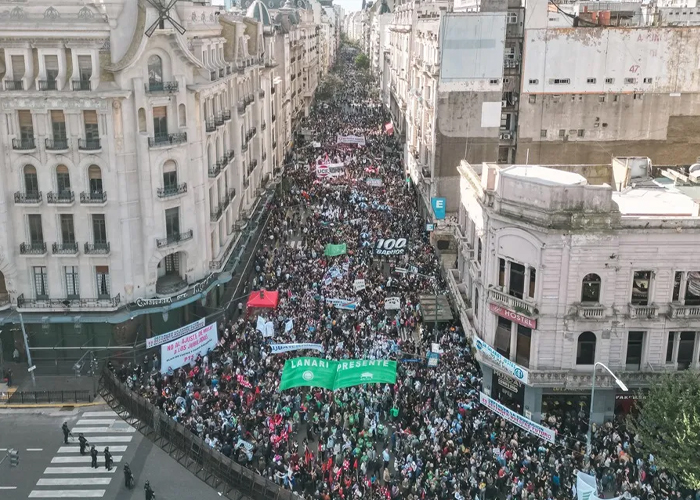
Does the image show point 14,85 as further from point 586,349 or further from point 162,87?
point 586,349

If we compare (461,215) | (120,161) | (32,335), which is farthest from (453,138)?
(32,335)

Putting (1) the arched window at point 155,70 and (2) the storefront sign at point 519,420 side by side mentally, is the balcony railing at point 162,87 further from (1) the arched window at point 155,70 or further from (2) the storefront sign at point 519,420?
(2) the storefront sign at point 519,420

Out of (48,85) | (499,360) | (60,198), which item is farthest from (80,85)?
(499,360)

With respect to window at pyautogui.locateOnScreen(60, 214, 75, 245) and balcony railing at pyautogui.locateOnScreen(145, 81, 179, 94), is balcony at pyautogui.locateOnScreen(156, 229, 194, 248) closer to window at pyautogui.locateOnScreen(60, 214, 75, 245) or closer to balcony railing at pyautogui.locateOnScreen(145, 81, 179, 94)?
window at pyautogui.locateOnScreen(60, 214, 75, 245)

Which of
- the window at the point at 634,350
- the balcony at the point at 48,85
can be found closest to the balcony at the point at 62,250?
the balcony at the point at 48,85

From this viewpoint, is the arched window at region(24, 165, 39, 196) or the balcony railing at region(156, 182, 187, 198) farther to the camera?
the balcony railing at region(156, 182, 187, 198)

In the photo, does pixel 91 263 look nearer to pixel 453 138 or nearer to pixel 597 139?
pixel 453 138

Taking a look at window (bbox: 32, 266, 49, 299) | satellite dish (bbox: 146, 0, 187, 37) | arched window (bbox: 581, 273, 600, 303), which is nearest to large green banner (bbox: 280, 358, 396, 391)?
arched window (bbox: 581, 273, 600, 303)
